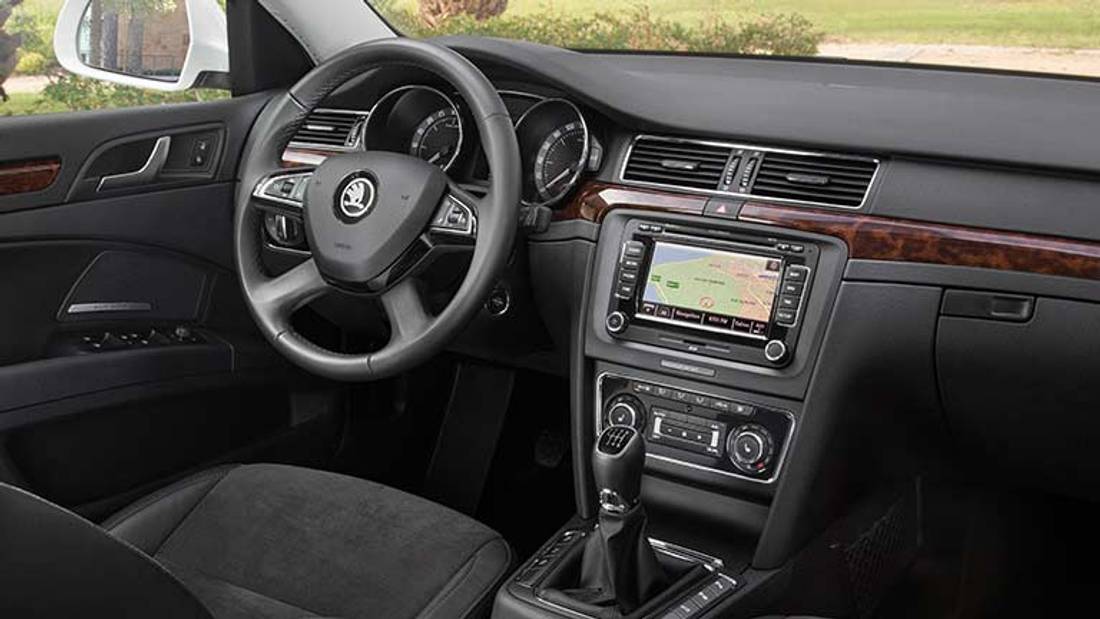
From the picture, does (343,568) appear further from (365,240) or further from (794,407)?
(794,407)

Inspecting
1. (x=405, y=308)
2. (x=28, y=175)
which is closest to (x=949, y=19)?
(x=405, y=308)

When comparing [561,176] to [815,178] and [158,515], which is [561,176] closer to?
[815,178]

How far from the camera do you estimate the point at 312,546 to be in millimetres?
1883

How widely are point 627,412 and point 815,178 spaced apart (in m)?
0.46

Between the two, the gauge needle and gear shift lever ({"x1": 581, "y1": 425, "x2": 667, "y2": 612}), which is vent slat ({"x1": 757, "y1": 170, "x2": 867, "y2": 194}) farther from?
gear shift lever ({"x1": 581, "y1": 425, "x2": 667, "y2": 612})

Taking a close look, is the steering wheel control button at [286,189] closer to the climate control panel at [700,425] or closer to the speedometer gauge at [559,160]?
the speedometer gauge at [559,160]

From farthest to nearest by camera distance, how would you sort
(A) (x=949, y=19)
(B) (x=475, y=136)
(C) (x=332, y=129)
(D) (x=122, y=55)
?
(A) (x=949, y=19) → (D) (x=122, y=55) → (C) (x=332, y=129) → (B) (x=475, y=136)

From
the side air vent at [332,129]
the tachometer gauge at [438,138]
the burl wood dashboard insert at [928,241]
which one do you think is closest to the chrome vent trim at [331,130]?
the side air vent at [332,129]

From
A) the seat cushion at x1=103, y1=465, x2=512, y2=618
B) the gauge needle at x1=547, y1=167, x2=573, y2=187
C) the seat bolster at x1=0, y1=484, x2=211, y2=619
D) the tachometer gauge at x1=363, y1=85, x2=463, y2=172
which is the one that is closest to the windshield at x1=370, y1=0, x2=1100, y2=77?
the tachometer gauge at x1=363, y1=85, x2=463, y2=172

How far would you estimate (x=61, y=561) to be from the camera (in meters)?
0.87

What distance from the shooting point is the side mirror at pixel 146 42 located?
8.68 feet

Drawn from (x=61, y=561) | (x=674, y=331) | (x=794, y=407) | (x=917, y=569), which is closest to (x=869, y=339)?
(x=794, y=407)

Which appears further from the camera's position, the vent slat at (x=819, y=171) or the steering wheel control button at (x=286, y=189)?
the steering wheel control button at (x=286, y=189)

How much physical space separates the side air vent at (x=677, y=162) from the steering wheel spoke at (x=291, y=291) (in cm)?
50
